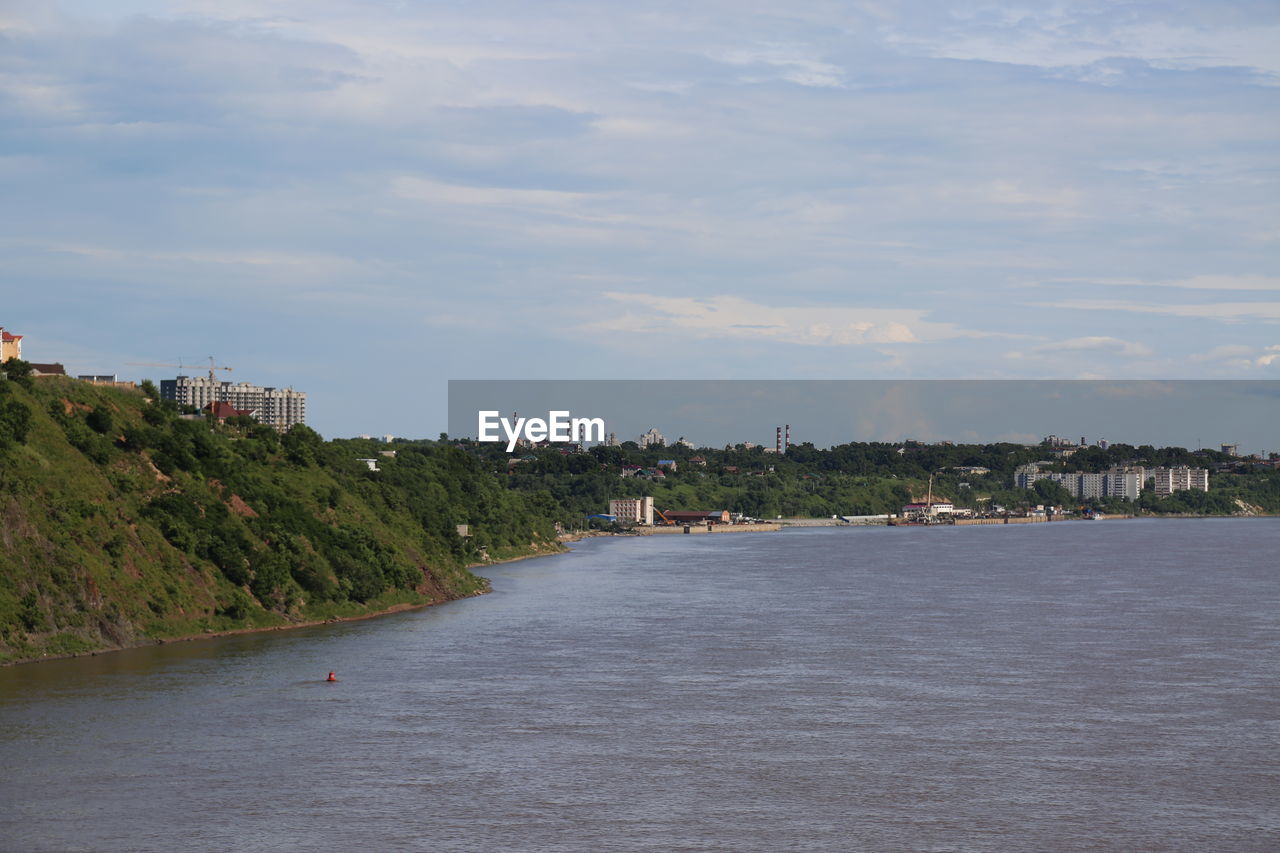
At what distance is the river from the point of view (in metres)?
36.8

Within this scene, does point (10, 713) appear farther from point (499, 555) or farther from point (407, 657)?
point (499, 555)

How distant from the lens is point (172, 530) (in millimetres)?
74812

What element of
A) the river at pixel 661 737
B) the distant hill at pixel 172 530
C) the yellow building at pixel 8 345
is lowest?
the river at pixel 661 737

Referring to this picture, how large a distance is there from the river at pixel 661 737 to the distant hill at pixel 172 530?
2911 millimetres

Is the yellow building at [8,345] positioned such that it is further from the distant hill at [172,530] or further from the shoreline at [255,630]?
the shoreline at [255,630]

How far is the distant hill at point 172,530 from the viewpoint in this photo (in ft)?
210

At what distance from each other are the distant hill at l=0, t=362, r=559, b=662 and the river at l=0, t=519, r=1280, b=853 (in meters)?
2.91

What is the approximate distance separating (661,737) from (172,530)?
126 ft

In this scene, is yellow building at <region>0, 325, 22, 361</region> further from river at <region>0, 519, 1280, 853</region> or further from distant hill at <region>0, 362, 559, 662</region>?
river at <region>0, 519, 1280, 853</region>

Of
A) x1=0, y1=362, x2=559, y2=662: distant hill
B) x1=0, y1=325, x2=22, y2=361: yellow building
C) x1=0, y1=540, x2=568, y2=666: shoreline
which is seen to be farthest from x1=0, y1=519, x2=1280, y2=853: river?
x1=0, y1=325, x2=22, y2=361: yellow building

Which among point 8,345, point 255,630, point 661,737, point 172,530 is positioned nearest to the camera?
point 661,737

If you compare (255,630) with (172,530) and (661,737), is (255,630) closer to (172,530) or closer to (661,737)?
(172,530)

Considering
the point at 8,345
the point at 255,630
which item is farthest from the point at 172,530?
the point at 8,345

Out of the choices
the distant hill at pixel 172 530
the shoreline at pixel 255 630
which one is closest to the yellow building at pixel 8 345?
the distant hill at pixel 172 530
